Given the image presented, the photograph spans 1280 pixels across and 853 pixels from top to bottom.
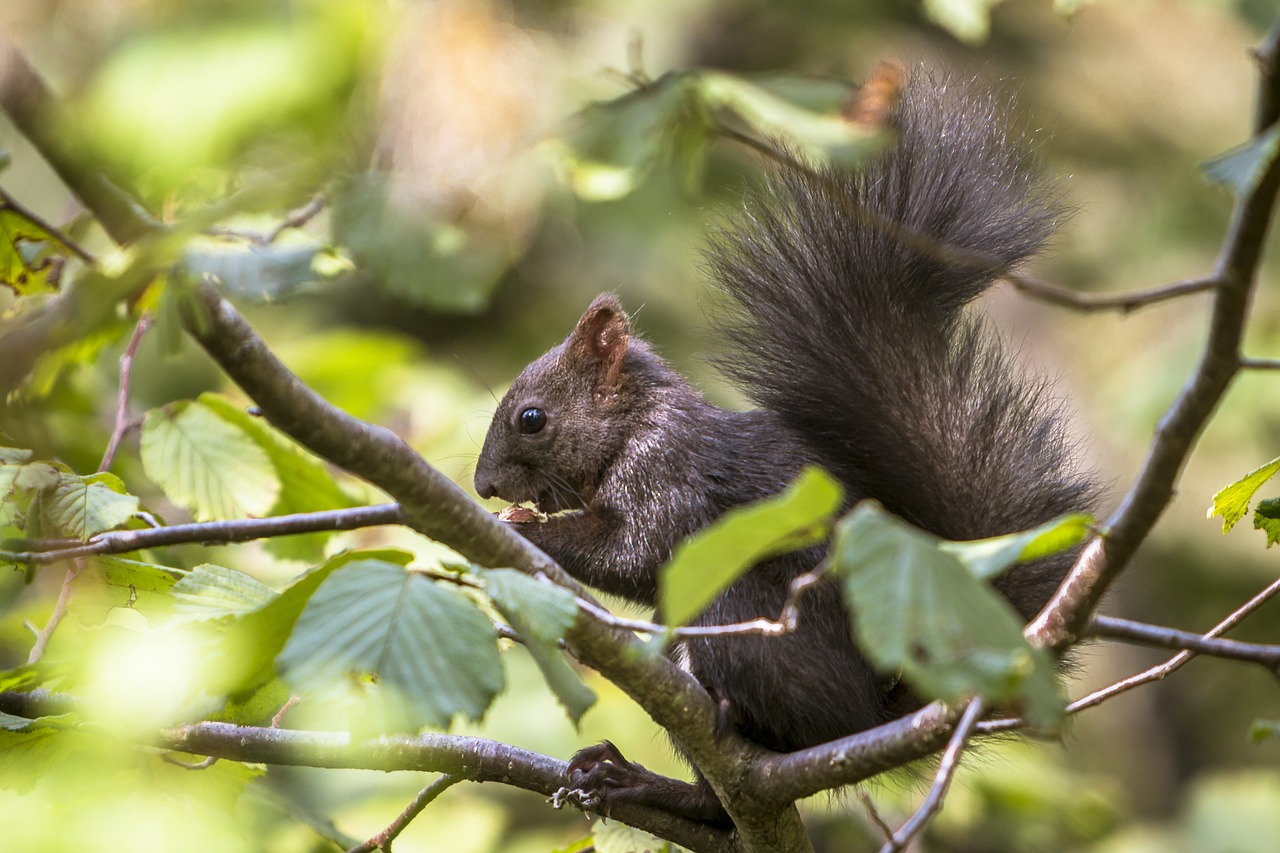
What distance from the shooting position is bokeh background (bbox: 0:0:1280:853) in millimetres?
1150

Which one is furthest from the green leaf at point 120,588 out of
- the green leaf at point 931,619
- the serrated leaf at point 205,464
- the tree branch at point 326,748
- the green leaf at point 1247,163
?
the green leaf at point 1247,163

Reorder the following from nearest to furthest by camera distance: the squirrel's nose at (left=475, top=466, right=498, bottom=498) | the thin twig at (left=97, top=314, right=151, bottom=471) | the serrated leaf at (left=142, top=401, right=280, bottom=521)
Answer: the thin twig at (left=97, top=314, right=151, bottom=471), the serrated leaf at (left=142, top=401, right=280, bottom=521), the squirrel's nose at (left=475, top=466, right=498, bottom=498)

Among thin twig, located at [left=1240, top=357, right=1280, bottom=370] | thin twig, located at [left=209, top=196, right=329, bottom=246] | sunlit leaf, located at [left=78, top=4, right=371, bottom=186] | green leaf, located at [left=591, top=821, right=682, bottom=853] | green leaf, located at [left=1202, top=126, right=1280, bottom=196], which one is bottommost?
green leaf, located at [left=591, top=821, right=682, bottom=853]

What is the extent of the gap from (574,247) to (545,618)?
631 centimetres

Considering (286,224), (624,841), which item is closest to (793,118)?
(286,224)

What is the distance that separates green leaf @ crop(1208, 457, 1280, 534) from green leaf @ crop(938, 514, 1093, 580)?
553 mm

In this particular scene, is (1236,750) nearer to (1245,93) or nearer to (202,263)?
(1245,93)

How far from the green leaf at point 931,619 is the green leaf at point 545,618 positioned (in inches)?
11.6

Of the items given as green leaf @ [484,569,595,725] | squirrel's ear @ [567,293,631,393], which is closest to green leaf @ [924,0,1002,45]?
squirrel's ear @ [567,293,631,393]

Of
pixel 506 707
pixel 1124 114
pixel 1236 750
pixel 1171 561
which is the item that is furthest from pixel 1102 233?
pixel 506 707

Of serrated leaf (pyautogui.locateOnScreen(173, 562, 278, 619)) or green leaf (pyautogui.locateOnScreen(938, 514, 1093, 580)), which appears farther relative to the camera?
serrated leaf (pyautogui.locateOnScreen(173, 562, 278, 619))

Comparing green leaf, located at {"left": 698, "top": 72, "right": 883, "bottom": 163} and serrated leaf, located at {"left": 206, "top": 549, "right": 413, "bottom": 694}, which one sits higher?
green leaf, located at {"left": 698, "top": 72, "right": 883, "bottom": 163}

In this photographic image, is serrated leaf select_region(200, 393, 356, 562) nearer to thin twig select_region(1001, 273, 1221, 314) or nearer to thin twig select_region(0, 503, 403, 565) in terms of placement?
thin twig select_region(0, 503, 403, 565)

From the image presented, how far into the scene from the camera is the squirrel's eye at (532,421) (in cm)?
262
